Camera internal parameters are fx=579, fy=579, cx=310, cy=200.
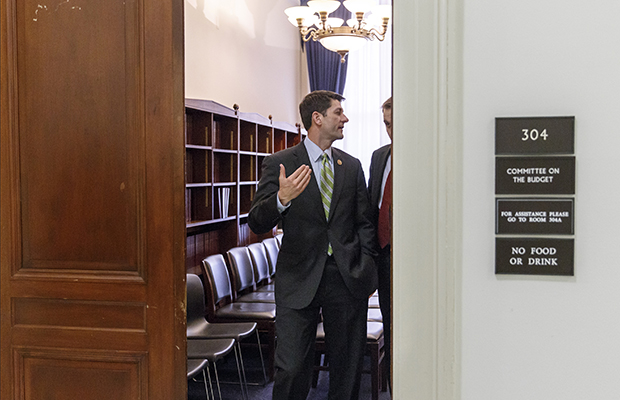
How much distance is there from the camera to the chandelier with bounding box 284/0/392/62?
5.24 metres

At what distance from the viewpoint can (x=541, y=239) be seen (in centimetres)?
142

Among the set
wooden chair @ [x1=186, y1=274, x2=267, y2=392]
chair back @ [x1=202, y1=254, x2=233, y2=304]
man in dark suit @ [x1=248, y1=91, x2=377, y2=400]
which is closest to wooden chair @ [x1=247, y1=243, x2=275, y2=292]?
chair back @ [x1=202, y1=254, x2=233, y2=304]

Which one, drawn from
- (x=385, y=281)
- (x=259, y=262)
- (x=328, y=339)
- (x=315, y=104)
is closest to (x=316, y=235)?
(x=385, y=281)

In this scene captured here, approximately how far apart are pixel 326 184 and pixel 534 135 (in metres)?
1.76

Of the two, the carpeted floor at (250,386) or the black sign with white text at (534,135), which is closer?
the black sign with white text at (534,135)

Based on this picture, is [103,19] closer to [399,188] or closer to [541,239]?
[399,188]

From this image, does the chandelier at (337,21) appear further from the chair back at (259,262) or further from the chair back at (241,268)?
the chair back at (241,268)

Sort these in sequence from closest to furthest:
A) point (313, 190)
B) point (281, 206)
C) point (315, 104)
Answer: point (281, 206) < point (313, 190) < point (315, 104)

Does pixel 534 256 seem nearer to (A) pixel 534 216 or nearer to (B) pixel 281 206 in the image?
(A) pixel 534 216

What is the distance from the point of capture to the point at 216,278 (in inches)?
161

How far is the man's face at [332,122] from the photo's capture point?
324 centimetres

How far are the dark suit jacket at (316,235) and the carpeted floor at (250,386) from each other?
4.16ft

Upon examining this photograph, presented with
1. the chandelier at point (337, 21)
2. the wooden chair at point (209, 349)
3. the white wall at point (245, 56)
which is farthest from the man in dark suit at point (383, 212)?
the chandelier at point (337, 21)

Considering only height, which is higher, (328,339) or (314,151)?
(314,151)
